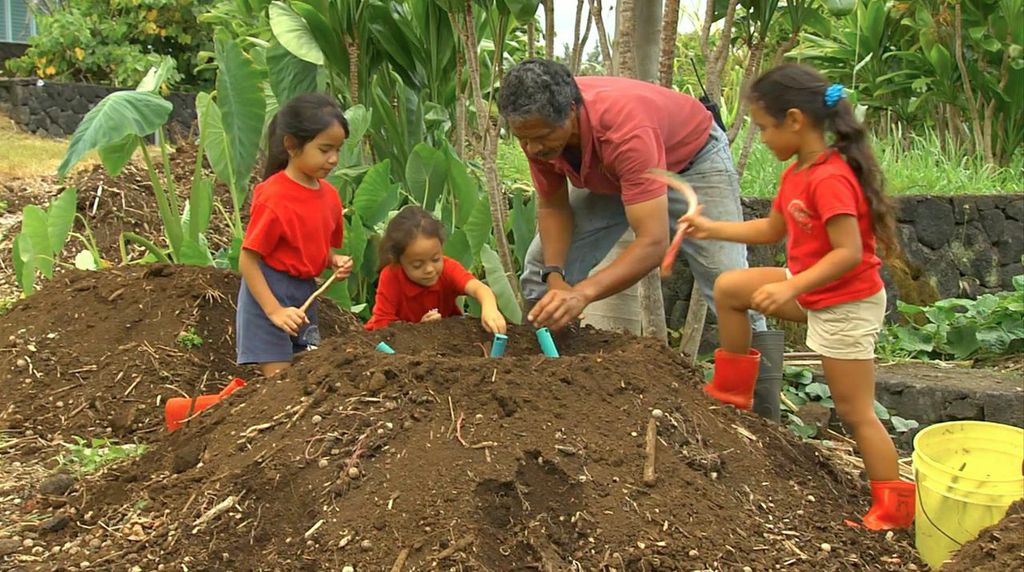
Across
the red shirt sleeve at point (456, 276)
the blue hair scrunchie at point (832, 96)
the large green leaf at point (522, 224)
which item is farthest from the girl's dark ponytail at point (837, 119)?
the large green leaf at point (522, 224)

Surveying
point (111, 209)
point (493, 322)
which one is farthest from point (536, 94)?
point (111, 209)

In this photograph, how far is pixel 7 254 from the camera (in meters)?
6.66

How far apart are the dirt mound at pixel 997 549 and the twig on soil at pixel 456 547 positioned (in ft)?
3.42

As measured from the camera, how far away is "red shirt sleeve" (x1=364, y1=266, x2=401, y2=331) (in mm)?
3906

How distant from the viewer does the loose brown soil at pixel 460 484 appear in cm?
248

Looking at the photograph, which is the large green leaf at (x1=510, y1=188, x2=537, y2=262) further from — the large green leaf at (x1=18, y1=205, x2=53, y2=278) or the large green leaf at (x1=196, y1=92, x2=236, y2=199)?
the large green leaf at (x1=18, y1=205, x2=53, y2=278)

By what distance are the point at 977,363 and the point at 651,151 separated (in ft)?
10.4

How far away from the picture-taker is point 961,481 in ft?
8.42

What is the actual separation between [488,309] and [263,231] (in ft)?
2.56

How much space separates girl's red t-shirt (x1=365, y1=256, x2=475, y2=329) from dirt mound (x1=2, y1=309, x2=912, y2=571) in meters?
0.81

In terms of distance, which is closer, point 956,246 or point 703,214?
point 703,214

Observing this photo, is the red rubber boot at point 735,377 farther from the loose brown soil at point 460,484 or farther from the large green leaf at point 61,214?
the large green leaf at point 61,214

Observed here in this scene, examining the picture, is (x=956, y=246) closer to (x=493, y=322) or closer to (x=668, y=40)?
(x=668, y=40)

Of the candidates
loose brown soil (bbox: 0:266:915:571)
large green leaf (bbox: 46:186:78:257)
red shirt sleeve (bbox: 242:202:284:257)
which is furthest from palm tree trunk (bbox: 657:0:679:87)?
large green leaf (bbox: 46:186:78:257)
